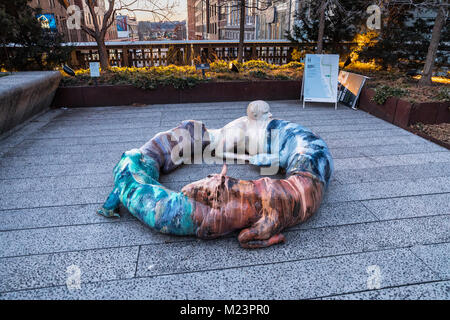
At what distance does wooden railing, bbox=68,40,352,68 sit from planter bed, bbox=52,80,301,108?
2446 mm

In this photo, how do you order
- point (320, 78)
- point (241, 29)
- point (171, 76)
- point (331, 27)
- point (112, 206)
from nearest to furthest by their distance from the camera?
point (112, 206)
point (320, 78)
point (171, 76)
point (241, 29)
point (331, 27)

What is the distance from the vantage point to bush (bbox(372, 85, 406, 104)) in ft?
19.0

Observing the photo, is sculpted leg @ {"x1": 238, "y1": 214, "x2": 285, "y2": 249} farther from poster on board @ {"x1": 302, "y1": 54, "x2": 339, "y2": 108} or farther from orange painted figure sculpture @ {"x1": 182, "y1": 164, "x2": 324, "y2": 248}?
poster on board @ {"x1": 302, "y1": 54, "x2": 339, "y2": 108}

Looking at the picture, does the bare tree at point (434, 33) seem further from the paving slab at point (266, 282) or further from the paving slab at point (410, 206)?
the paving slab at point (266, 282)

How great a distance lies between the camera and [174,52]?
9984 mm

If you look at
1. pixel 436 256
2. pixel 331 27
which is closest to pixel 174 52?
pixel 331 27

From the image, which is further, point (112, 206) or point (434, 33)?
point (434, 33)

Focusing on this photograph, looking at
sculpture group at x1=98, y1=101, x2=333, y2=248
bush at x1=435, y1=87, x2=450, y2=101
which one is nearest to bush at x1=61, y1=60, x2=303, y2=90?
bush at x1=435, y1=87, x2=450, y2=101

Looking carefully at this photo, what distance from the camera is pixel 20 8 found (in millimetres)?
6785

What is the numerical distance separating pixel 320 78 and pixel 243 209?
16.9 ft

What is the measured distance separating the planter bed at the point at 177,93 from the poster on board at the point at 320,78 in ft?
2.39

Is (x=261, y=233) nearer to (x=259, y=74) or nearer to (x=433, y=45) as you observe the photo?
(x=259, y=74)

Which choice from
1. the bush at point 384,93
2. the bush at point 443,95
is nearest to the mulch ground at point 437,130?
the bush at point 443,95

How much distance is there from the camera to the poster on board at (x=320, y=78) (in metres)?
6.66
